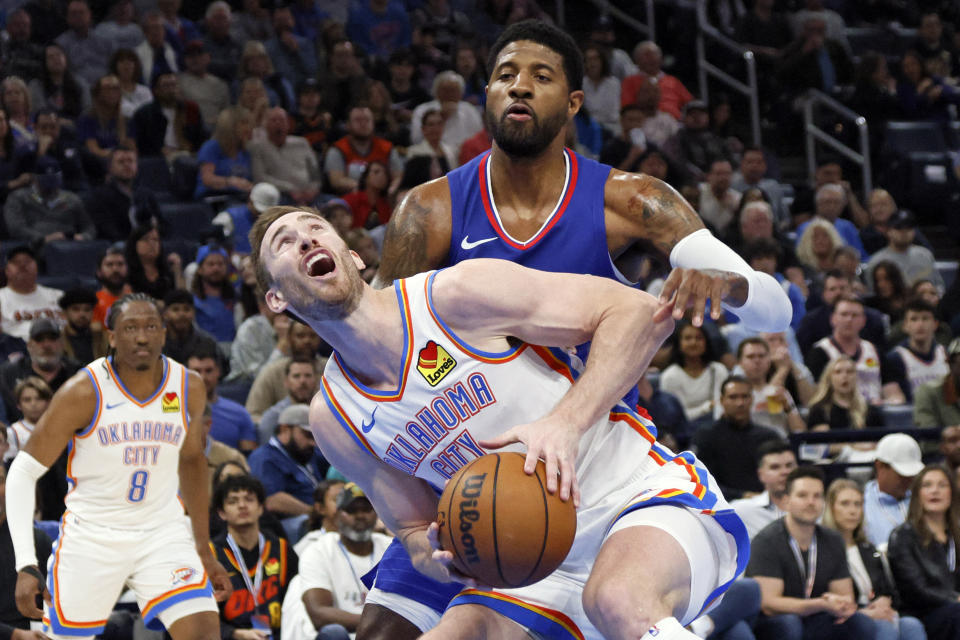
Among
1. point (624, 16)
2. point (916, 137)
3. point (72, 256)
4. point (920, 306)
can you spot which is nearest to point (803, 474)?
point (920, 306)

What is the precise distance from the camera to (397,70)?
12.1 meters

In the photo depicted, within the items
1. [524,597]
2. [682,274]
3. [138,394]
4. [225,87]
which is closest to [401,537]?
[524,597]

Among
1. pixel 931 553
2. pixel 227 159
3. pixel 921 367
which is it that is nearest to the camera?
pixel 931 553

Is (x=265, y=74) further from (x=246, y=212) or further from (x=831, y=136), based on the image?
(x=831, y=136)

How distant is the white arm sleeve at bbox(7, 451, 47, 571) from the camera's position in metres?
6.03

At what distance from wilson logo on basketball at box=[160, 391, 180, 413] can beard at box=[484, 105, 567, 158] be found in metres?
3.00

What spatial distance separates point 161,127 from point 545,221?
7133 millimetres

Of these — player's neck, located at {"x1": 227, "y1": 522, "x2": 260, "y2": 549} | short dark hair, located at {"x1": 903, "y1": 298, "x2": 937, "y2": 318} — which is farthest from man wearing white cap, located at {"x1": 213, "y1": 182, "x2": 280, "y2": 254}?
short dark hair, located at {"x1": 903, "y1": 298, "x2": 937, "y2": 318}

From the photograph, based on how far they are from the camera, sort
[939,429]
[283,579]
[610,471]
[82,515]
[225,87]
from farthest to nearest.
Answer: [225,87]
[939,429]
[283,579]
[82,515]
[610,471]

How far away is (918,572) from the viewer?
24.5ft

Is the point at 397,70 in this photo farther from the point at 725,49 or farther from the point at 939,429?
the point at 939,429

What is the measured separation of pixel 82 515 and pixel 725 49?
9607mm

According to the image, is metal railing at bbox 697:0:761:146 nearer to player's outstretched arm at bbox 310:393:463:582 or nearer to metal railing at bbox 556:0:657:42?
metal railing at bbox 556:0:657:42

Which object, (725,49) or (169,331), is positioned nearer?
(169,331)
